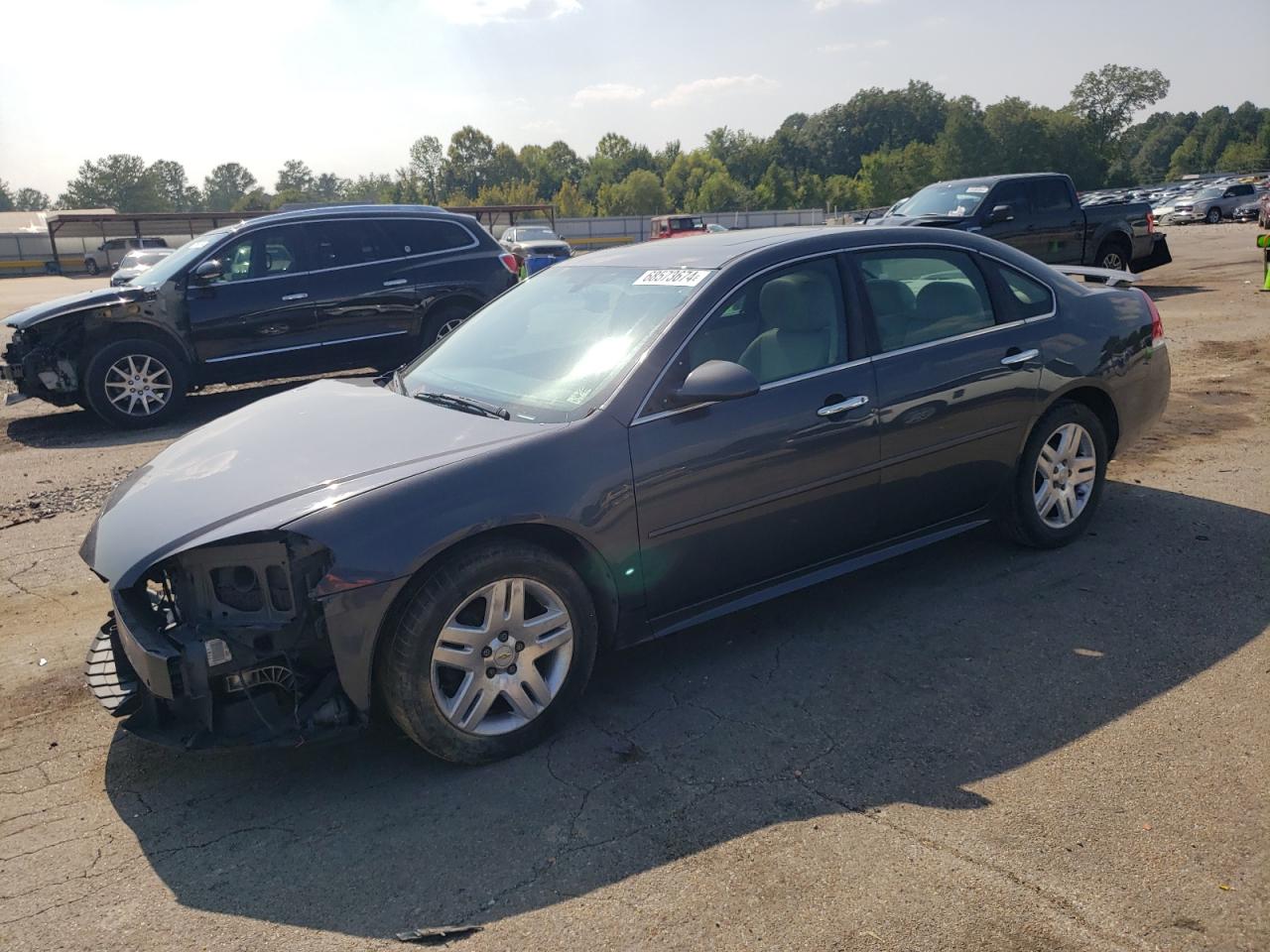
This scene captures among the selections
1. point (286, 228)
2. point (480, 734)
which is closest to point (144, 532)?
point (480, 734)

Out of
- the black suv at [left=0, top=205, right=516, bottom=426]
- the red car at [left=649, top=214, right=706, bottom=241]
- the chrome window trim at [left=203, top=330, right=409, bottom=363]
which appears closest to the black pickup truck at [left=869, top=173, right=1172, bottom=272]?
the black suv at [left=0, top=205, right=516, bottom=426]

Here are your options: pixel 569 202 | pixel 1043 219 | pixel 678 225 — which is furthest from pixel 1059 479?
pixel 569 202

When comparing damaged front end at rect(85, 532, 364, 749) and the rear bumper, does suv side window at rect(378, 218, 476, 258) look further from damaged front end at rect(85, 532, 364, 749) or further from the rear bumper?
the rear bumper

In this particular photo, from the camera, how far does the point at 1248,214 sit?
1730 inches

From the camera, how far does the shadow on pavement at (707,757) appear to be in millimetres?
2875

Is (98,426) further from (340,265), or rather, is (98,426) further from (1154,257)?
(1154,257)

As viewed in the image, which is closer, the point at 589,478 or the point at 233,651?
the point at 233,651

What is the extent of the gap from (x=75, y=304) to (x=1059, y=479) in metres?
8.29

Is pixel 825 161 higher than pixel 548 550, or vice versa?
pixel 825 161

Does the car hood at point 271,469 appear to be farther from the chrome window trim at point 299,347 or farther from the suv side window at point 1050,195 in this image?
the suv side window at point 1050,195

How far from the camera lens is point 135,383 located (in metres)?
9.12

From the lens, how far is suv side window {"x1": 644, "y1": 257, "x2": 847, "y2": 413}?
3.97 metres

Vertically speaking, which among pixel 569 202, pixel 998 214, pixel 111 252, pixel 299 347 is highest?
pixel 569 202

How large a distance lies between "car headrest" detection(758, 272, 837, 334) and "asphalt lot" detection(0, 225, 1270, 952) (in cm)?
133
